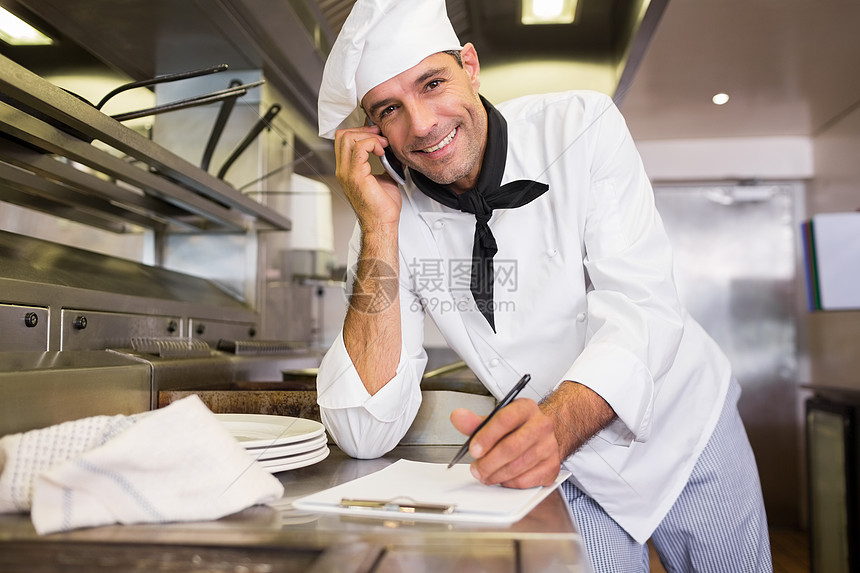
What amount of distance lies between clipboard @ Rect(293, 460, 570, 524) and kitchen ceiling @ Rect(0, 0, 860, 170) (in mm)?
634

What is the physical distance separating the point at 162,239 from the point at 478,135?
1482 mm

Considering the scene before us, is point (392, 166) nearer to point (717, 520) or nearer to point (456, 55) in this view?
point (456, 55)

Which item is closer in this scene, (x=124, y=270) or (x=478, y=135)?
(x=478, y=135)

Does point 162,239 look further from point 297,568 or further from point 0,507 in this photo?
point 297,568

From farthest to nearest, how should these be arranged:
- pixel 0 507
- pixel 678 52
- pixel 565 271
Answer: pixel 678 52
pixel 565 271
pixel 0 507

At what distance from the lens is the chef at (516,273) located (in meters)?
0.94

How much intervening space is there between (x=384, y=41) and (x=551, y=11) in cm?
26

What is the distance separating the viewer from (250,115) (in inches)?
77.0

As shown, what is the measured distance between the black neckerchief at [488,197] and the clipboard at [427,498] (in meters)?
0.35

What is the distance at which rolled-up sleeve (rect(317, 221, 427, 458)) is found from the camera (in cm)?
89

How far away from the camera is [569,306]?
0.99m

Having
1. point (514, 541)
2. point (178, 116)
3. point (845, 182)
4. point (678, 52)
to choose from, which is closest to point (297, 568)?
point (514, 541)

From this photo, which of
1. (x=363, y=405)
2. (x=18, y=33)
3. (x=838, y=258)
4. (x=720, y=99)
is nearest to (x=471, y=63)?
(x=363, y=405)

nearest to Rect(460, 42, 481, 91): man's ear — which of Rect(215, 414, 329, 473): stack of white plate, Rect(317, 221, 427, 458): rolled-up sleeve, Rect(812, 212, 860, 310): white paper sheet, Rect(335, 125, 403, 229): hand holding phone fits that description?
Rect(335, 125, 403, 229): hand holding phone
